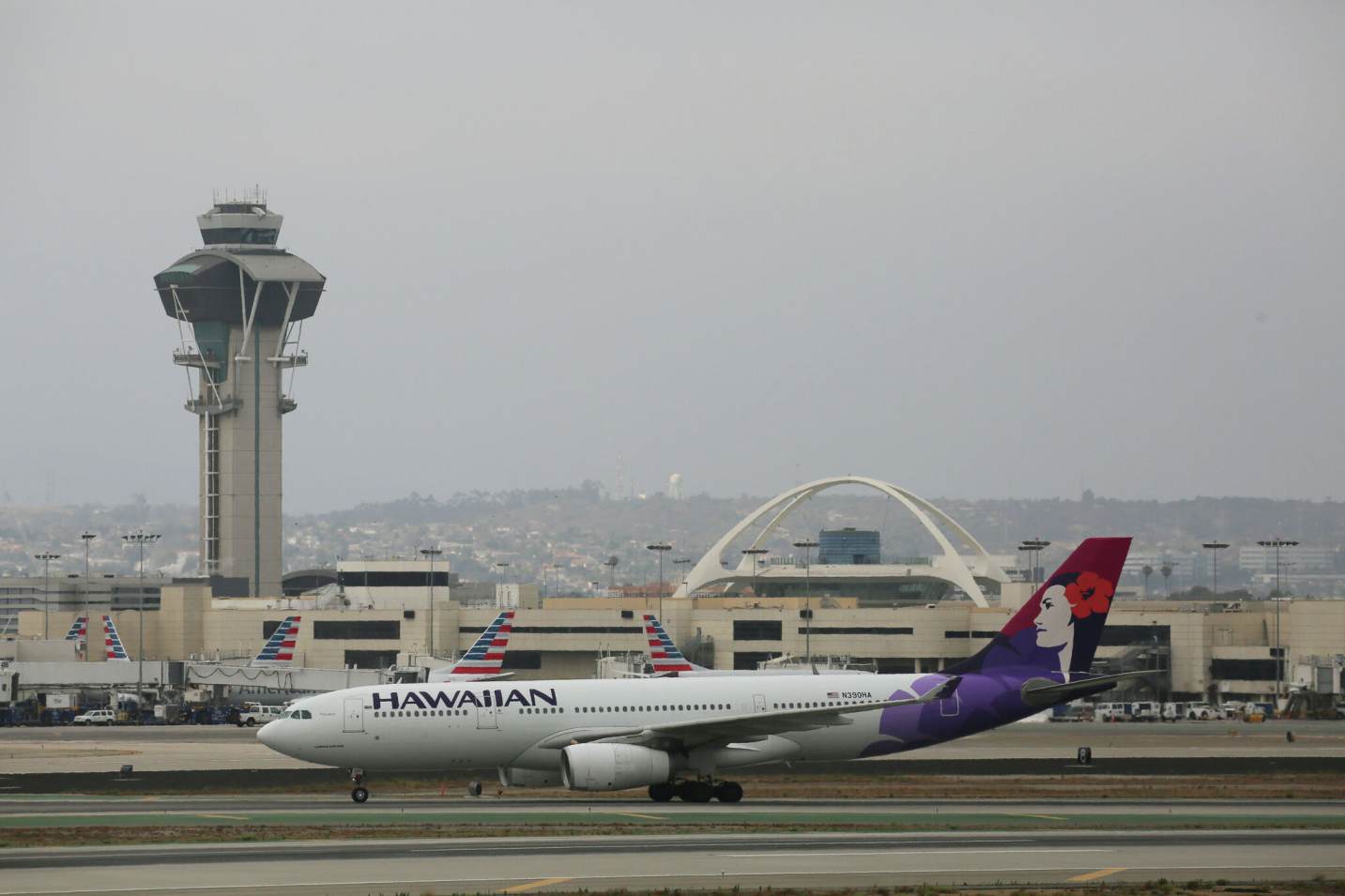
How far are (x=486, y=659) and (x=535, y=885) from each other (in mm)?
69003

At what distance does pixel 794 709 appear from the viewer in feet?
184

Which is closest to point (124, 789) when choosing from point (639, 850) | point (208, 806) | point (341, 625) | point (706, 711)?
point (208, 806)

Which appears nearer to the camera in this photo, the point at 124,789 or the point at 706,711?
the point at 706,711

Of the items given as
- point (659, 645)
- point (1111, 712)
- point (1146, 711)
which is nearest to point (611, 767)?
point (659, 645)

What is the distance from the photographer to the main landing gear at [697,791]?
5469 cm

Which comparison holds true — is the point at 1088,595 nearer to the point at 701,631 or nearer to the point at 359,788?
the point at 359,788

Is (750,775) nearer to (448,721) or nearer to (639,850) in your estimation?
(448,721)

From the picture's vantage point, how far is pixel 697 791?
179 ft

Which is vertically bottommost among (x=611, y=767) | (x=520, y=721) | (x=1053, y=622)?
(x=611, y=767)

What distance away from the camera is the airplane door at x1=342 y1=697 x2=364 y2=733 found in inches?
2184

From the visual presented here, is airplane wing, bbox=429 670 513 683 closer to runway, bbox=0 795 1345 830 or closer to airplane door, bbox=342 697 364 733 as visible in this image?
airplane door, bbox=342 697 364 733

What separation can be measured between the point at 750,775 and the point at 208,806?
18.6 metres

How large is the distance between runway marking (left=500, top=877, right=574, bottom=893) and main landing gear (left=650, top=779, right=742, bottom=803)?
18.2 m

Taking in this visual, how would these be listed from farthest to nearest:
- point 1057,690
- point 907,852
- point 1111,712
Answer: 1. point 1111,712
2. point 1057,690
3. point 907,852
